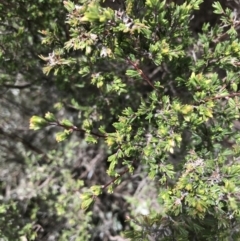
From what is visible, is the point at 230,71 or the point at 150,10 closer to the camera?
the point at 150,10

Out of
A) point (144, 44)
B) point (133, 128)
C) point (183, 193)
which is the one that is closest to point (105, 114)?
point (133, 128)

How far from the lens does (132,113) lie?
7.23 feet

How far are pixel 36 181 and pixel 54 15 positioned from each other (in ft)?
4.96

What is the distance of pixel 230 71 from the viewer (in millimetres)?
2287

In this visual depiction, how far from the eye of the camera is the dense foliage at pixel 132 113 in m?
2.08

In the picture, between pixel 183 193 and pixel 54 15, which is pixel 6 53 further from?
pixel 183 193

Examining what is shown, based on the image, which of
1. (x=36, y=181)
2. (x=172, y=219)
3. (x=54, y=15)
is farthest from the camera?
(x=36, y=181)

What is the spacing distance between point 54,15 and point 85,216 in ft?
5.15

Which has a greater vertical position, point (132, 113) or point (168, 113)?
point (168, 113)

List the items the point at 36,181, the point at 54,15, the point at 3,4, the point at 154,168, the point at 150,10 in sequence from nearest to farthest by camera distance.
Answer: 1. the point at 150,10
2. the point at 154,168
3. the point at 3,4
4. the point at 54,15
5. the point at 36,181

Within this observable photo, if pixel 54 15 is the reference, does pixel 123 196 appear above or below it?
below

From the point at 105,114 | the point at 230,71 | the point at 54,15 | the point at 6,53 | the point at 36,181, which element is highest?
the point at 230,71

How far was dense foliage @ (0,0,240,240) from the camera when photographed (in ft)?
6.82

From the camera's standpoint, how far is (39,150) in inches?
142
